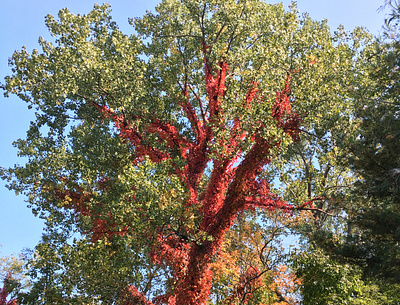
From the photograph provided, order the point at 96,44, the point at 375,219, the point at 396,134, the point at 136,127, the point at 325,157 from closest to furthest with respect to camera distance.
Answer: the point at 396,134 → the point at 375,219 → the point at 136,127 → the point at 96,44 → the point at 325,157

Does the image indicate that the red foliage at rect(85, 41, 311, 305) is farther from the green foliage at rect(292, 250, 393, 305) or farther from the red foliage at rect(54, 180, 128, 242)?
the green foliage at rect(292, 250, 393, 305)

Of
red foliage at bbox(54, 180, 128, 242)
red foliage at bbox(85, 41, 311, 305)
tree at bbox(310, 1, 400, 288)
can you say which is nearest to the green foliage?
tree at bbox(310, 1, 400, 288)

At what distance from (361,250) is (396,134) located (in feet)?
13.8

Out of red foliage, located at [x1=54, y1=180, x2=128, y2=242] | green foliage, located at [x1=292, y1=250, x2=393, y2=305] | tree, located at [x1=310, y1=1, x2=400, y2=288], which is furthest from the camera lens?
green foliage, located at [x1=292, y1=250, x2=393, y2=305]

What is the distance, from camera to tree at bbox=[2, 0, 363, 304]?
12812mm

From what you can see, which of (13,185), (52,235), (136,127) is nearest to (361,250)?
(136,127)

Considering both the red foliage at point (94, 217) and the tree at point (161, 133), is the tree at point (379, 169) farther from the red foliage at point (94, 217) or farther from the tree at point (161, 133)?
the red foliage at point (94, 217)

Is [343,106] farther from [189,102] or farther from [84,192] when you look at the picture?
[84,192]

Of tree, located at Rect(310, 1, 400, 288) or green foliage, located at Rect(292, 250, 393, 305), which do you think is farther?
green foliage, located at Rect(292, 250, 393, 305)

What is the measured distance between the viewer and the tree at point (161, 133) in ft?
42.0

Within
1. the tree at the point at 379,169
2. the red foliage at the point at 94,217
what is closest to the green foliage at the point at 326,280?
the tree at the point at 379,169

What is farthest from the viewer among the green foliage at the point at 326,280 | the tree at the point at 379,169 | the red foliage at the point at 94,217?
the green foliage at the point at 326,280

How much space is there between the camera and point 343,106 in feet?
55.7

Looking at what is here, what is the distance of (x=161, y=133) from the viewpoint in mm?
16812
